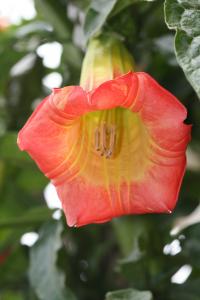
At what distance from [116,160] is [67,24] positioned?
31 cm

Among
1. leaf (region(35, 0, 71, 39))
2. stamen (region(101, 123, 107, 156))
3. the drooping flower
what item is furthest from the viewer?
leaf (region(35, 0, 71, 39))

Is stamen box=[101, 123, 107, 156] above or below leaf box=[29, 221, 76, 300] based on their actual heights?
above

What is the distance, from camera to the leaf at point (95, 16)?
0.72 m

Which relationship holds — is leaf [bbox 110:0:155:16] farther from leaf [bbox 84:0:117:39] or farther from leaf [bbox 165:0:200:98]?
leaf [bbox 165:0:200:98]

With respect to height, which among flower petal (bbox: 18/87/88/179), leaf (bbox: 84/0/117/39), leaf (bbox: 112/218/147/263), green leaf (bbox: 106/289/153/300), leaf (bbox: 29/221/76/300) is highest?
leaf (bbox: 84/0/117/39)

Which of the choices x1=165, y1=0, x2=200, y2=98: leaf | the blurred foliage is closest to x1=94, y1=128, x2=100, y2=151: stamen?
the blurred foliage

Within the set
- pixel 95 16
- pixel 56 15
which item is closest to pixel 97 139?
pixel 95 16

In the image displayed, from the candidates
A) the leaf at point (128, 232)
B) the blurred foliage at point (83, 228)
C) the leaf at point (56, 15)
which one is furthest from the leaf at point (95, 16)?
the leaf at point (128, 232)

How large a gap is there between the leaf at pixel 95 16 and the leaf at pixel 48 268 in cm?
29

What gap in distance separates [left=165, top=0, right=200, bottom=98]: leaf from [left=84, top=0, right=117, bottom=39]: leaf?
15 cm

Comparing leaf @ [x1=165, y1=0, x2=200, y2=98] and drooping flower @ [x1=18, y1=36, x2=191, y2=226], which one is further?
drooping flower @ [x1=18, y1=36, x2=191, y2=226]

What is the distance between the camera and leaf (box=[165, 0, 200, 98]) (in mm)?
540

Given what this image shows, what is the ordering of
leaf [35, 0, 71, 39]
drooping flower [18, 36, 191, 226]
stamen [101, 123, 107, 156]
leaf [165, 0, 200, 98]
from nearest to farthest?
leaf [165, 0, 200, 98] < drooping flower [18, 36, 191, 226] < stamen [101, 123, 107, 156] < leaf [35, 0, 71, 39]

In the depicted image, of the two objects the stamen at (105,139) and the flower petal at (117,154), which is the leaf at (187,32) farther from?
the stamen at (105,139)
